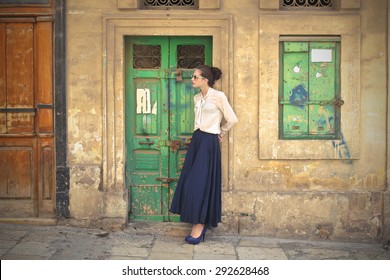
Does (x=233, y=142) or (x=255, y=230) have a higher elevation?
(x=233, y=142)

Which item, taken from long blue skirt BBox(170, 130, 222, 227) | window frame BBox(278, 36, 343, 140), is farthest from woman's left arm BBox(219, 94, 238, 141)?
window frame BBox(278, 36, 343, 140)

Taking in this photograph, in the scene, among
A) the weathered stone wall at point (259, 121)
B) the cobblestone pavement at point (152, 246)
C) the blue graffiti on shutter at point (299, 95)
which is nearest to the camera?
the cobblestone pavement at point (152, 246)

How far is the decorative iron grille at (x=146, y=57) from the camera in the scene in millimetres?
7336

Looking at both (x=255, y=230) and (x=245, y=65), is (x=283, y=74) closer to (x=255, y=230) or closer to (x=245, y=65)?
(x=245, y=65)

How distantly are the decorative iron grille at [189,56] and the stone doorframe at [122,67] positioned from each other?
24cm

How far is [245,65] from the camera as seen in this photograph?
7145mm

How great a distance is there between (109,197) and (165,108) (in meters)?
1.37

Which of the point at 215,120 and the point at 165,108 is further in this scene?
the point at 165,108

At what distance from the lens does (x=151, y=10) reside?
715 centimetres

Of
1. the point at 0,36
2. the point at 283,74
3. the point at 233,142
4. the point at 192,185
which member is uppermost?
the point at 0,36

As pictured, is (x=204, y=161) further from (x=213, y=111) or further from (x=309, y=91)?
(x=309, y=91)

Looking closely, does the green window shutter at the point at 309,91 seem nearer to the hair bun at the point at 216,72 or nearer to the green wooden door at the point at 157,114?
the hair bun at the point at 216,72

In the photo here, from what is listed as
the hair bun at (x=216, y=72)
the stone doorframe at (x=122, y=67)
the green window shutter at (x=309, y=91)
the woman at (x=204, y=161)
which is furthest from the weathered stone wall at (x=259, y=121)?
the woman at (x=204, y=161)

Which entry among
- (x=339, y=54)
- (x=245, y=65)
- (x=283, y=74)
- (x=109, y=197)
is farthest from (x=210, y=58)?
(x=109, y=197)
